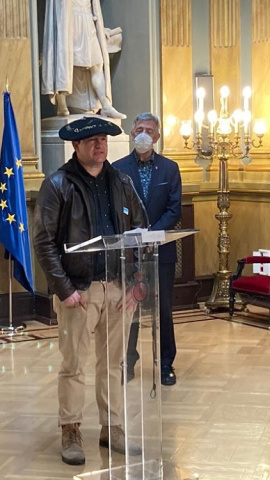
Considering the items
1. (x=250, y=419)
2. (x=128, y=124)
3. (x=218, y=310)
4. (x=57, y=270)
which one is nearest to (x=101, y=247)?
(x=57, y=270)

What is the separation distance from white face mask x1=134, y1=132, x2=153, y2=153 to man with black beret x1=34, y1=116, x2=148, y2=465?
1238 mm

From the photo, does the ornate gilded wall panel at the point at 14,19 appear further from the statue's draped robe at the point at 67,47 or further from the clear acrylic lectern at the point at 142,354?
the clear acrylic lectern at the point at 142,354

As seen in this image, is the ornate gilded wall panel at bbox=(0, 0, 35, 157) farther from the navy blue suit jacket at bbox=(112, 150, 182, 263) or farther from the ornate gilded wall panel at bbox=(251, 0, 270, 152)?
the navy blue suit jacket at bbox=(112, 150, 182, 263)

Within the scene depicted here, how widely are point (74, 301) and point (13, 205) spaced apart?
3471 mm

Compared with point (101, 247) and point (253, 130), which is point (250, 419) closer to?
point (101, 247)

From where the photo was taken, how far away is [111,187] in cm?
442

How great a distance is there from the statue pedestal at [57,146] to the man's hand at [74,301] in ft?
13.9

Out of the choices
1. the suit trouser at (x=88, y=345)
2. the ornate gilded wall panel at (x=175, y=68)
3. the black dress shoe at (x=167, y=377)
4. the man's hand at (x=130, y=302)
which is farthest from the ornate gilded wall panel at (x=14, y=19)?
the man's hand at (x=130, y=302)

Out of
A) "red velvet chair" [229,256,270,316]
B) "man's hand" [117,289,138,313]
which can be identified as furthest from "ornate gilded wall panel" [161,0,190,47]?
"man's hand" [117,289,138,313]

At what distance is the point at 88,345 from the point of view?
173 inches

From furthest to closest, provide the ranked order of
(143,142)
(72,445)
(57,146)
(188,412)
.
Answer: (57,146), (143,142), (188,412), (72,445)

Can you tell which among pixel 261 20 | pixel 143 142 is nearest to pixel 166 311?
pixel 143 142

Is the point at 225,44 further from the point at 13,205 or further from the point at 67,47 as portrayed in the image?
the point at 13,205

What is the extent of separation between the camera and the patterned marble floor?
14.3 ft
